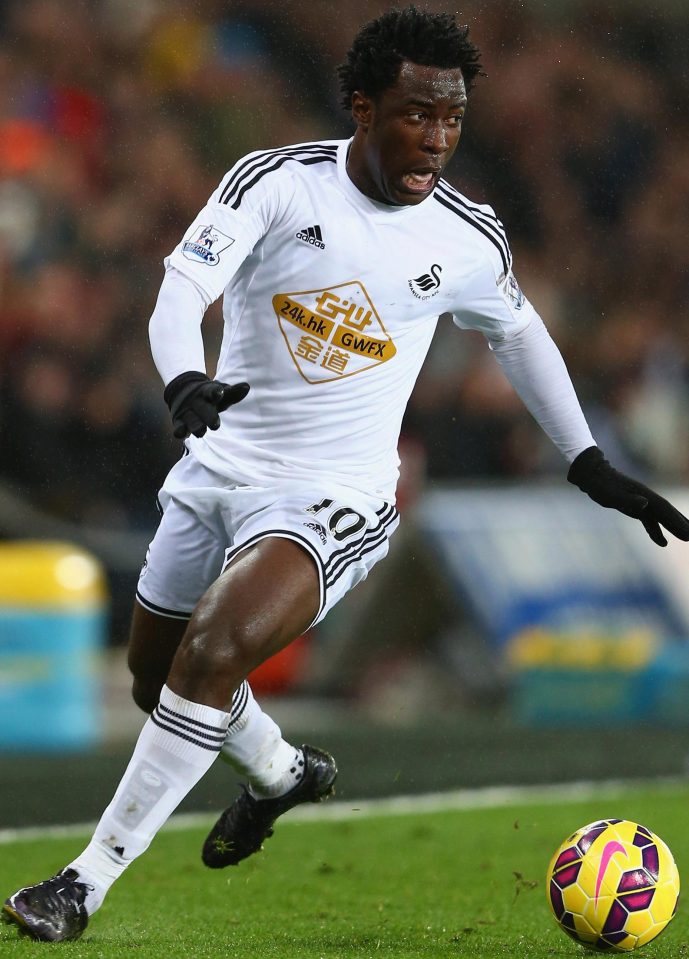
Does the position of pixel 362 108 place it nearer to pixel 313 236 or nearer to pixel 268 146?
pixel 313 236

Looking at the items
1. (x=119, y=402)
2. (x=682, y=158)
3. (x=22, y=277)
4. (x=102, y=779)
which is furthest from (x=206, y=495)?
(x=682, y=158)

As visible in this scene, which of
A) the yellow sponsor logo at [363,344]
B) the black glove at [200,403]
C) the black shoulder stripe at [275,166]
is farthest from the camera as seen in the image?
the yellow sponsor logo at [363,344]

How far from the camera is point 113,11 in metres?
10.7

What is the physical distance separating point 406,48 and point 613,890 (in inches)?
87.4

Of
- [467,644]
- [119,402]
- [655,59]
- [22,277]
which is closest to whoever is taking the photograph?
[119,402]

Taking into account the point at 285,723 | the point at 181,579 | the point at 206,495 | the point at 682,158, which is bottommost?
the point at 285,723

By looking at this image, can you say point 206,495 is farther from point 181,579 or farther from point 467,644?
point 467,644

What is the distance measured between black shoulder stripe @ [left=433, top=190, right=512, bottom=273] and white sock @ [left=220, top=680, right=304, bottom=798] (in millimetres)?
1456

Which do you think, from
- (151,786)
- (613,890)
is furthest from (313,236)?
(613,890)

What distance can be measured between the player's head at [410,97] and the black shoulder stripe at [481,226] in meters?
0.19

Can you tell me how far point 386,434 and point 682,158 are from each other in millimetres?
7894

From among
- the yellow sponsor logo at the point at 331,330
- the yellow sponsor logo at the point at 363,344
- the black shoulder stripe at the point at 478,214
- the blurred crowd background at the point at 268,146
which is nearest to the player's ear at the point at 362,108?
the black shoulder stripe at the point at 478,214

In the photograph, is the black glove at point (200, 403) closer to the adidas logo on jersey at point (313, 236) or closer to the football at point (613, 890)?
the adidas logo on jersey at point (313, 236)

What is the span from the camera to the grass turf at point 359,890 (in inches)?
158
